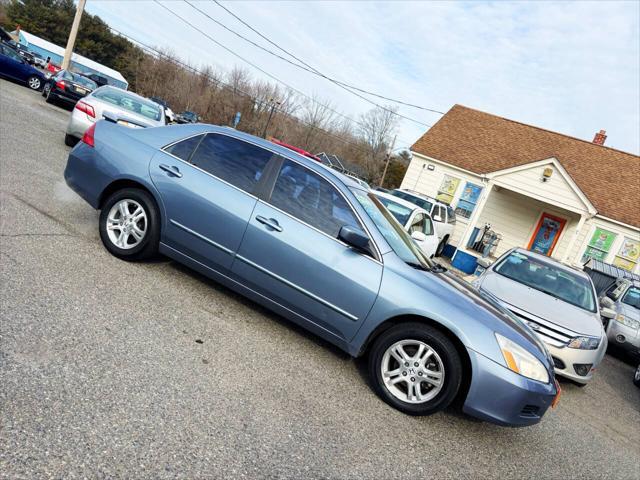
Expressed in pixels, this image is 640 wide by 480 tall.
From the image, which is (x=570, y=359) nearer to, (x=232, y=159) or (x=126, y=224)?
(x=232, y=159)

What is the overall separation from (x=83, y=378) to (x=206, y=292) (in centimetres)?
204

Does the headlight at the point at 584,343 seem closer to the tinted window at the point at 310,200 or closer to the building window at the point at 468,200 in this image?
the tinted window at the point at 310,200

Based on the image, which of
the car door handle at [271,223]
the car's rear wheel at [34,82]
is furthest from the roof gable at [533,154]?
the car's rear wheel at [34,82]

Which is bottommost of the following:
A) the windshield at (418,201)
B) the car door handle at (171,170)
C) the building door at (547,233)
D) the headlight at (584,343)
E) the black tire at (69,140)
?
the black tire at (69,140)

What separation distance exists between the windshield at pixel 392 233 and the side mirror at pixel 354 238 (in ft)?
1.13

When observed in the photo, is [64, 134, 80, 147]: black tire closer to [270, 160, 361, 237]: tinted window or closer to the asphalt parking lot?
the asphalt parking lot

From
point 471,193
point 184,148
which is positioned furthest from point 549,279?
point 471,193

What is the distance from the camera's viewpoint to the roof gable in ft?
59.2

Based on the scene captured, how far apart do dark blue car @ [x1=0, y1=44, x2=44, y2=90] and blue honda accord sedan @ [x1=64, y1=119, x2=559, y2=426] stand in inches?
709

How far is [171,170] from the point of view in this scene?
14.7 ft

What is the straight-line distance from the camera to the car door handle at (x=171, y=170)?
445 centimetres

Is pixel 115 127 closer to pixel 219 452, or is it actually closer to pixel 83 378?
pixel 83 378

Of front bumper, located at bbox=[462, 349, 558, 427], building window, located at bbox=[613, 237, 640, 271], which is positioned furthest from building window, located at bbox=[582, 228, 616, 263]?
front bumper, located at bbox=[462, 349, 558, 427]

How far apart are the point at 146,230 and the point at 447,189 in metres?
17.3
